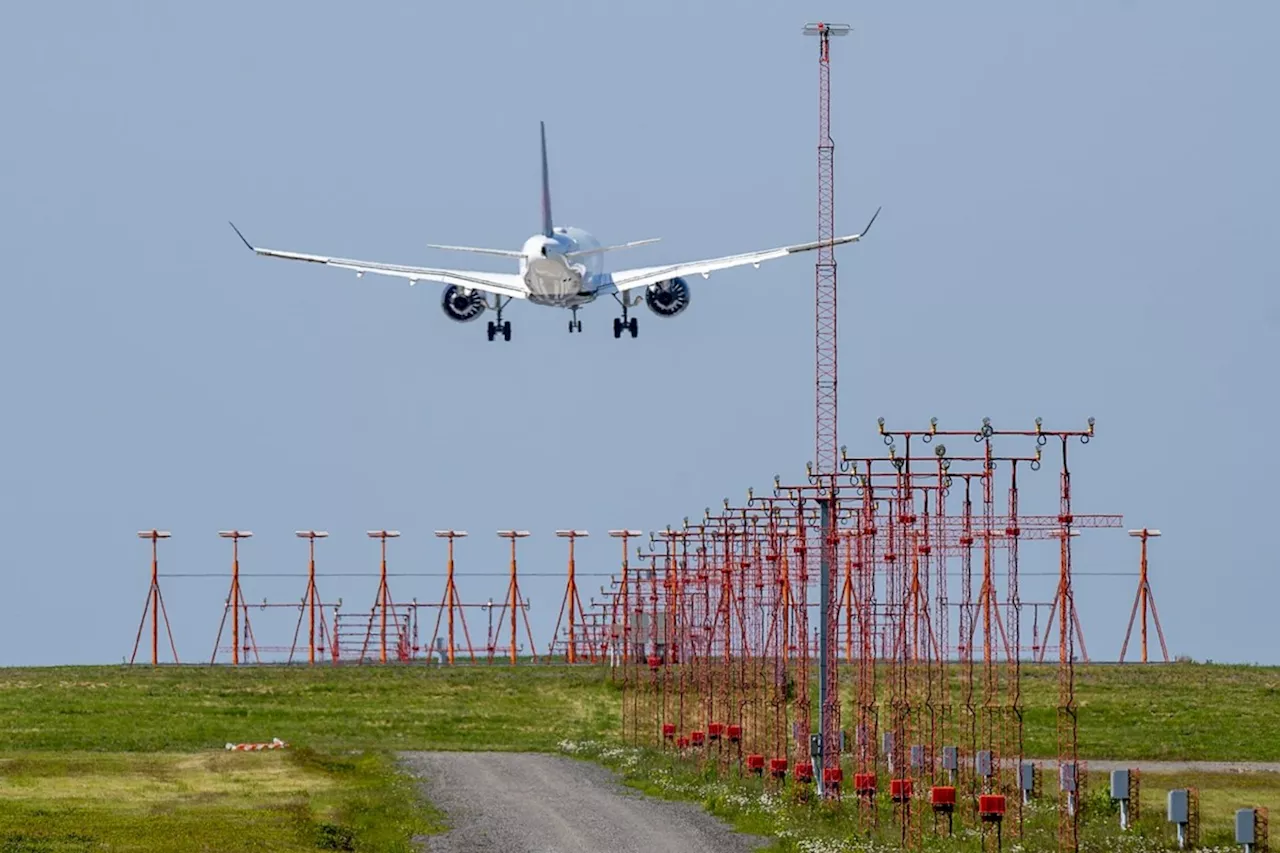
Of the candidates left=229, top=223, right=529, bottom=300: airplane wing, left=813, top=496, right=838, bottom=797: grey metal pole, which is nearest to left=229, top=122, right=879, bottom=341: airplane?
left=229, top=223, right=529, bottom=300: airplane wing

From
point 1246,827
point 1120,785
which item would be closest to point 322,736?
point 1120,785

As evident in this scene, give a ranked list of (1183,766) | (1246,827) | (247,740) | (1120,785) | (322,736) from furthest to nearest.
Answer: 1. (322,736)
2. (247,740)
3. (1183,766)
4. (1120,785)
5. (1246,827)

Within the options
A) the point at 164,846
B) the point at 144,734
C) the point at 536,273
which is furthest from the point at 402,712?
the point at 164,846

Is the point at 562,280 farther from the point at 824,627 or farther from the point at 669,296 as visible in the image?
the point at 824,627

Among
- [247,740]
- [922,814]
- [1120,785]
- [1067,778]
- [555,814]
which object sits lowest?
[555,814]

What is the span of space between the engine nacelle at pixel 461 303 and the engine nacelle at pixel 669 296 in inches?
310

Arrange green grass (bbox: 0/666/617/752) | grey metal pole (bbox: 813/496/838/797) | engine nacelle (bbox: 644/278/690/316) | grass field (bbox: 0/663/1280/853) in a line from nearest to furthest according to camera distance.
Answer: grass field (bbox: 0/663/1280/853) < grey metal pole (bbox: 813/496/838/797) < green grass (bbox: 0/666/617/752) < engine nacelle (bbox: 644/278/690/316)

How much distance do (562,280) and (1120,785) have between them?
52120 millimetres

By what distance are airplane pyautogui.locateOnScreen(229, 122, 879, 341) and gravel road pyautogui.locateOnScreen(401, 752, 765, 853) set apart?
27.5m

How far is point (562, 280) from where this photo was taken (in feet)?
368

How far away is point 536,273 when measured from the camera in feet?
366

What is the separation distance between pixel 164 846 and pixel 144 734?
164 ft

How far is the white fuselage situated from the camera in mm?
111000

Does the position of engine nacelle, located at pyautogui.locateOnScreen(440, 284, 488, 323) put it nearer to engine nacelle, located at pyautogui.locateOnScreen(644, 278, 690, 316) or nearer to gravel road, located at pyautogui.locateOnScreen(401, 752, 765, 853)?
engine nacelle, located at pyautogui.locateOnScreen(644, 278, 690, 316)
